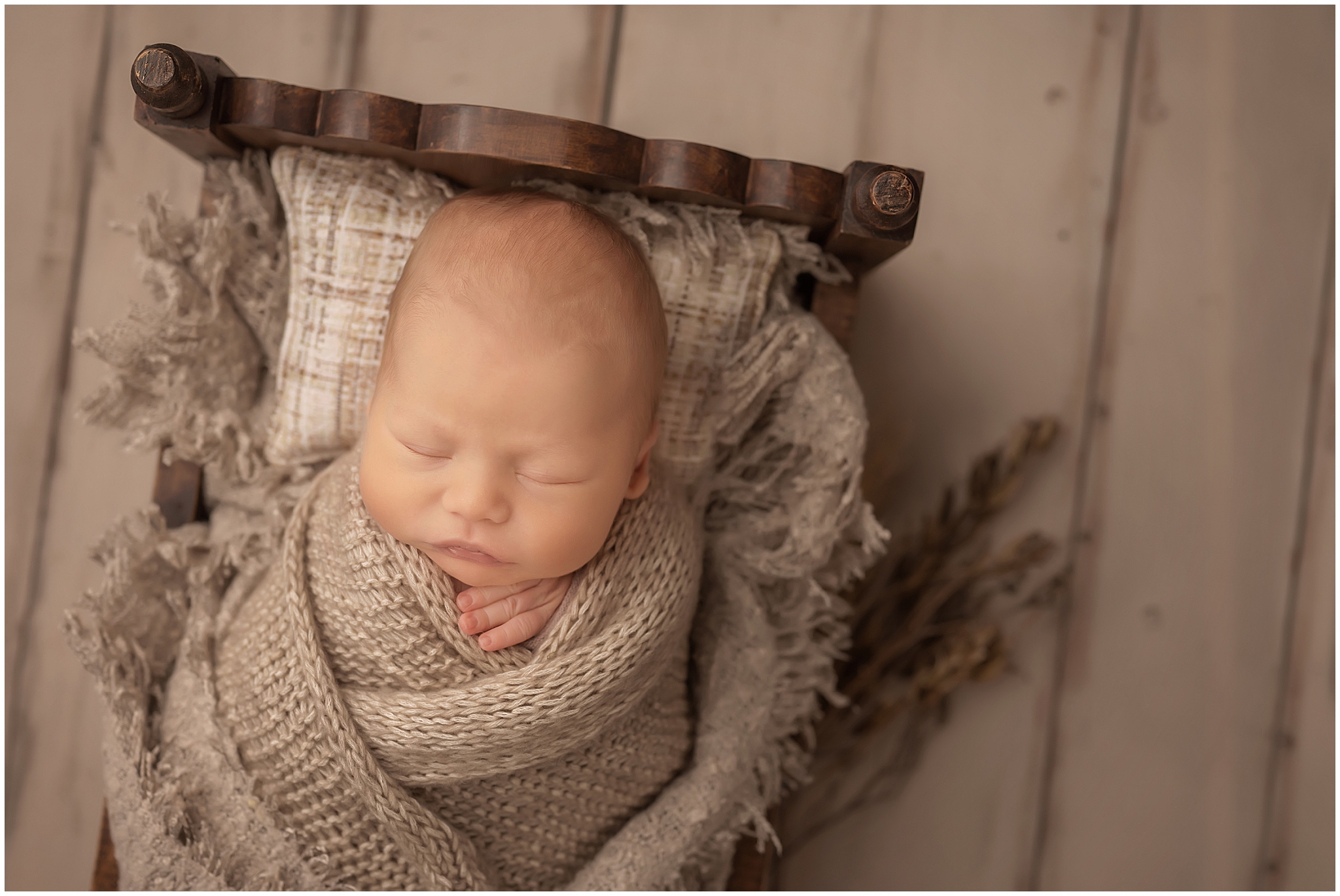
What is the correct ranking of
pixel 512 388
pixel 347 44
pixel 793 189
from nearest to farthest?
pixel 512 388, pixel 793 189, pixel 347 44

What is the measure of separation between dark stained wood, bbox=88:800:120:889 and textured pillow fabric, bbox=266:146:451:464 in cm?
41

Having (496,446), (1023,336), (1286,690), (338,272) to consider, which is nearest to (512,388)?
(496,446)

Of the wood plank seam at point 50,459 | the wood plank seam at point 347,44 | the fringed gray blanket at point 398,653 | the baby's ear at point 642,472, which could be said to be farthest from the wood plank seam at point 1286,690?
the wood plank seam at point 50,459

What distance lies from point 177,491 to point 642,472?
469 millimetres

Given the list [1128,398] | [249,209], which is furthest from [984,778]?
[249,209]

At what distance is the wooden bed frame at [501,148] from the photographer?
679 mm

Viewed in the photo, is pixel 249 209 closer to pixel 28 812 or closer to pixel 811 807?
pixel 28 812

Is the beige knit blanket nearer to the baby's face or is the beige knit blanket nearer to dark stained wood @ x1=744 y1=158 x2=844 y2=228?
the baby's face

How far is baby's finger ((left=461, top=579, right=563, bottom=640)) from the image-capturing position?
709 millimetres

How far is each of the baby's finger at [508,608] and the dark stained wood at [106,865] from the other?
428 mm

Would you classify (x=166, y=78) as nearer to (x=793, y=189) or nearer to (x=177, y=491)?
(x=177, y=491)

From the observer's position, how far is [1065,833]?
1067mm

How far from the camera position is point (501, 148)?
0.68 meters

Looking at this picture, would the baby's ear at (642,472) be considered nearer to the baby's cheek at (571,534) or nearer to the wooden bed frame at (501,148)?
the baby's cheek at (571,534)
